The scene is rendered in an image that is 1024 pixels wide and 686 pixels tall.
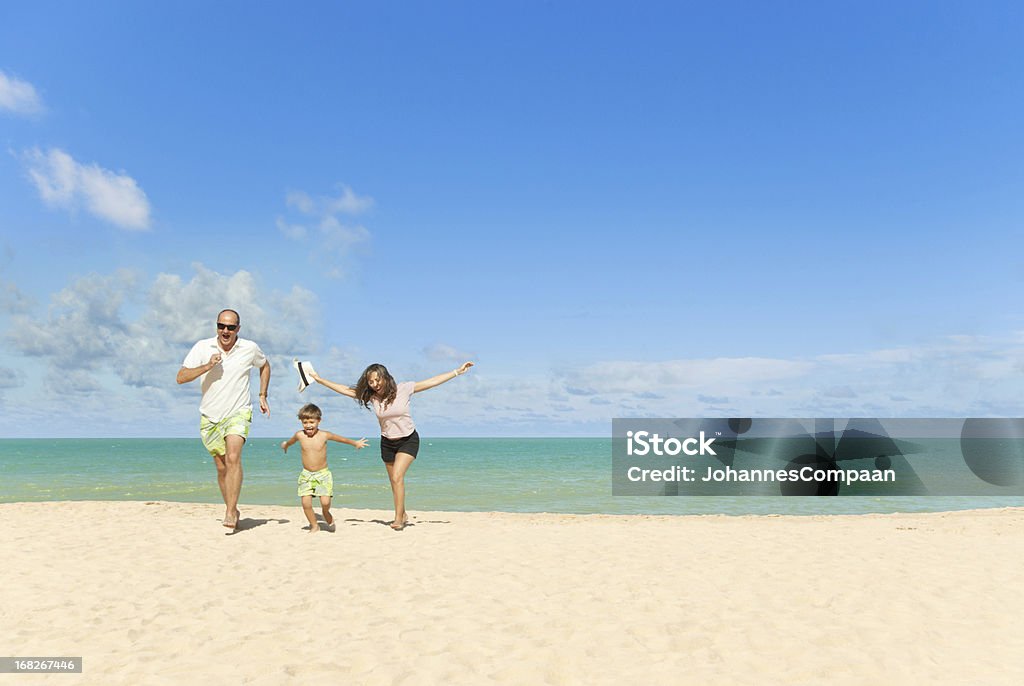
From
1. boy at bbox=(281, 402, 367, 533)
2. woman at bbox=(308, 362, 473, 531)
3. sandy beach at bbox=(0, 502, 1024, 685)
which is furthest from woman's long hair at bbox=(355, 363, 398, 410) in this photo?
sandy beach at bbox=(0, 502, 1024, 685)

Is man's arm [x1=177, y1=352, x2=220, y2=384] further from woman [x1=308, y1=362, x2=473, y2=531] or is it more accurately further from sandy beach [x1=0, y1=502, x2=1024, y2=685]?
sandy beach [x1=0, y1=502, x2=1024, y2=685]

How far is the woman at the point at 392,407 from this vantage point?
9.42 meters

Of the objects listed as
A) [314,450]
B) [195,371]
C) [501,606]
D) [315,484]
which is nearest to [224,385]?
[195,371]

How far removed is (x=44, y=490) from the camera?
24.6 metres

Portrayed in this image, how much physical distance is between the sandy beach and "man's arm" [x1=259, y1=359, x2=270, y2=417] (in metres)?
1.58

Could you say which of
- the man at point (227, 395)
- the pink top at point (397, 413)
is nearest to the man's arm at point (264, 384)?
the man at point (227, 395)

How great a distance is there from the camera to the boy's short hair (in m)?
9.66

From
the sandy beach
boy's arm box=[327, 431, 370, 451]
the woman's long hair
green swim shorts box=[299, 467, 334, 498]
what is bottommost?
the sandy beach

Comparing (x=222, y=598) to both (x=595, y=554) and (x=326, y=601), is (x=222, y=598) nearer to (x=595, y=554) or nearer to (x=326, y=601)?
(x=326, y=601)

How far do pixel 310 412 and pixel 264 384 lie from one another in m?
0.87

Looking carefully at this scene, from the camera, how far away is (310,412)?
382 inches

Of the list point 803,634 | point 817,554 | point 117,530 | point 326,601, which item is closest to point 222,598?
point 326,601

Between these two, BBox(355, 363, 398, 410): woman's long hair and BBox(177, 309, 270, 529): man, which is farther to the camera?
BBox(355, 363, 398, 410): woman's long hair

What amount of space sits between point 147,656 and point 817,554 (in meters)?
7.03
